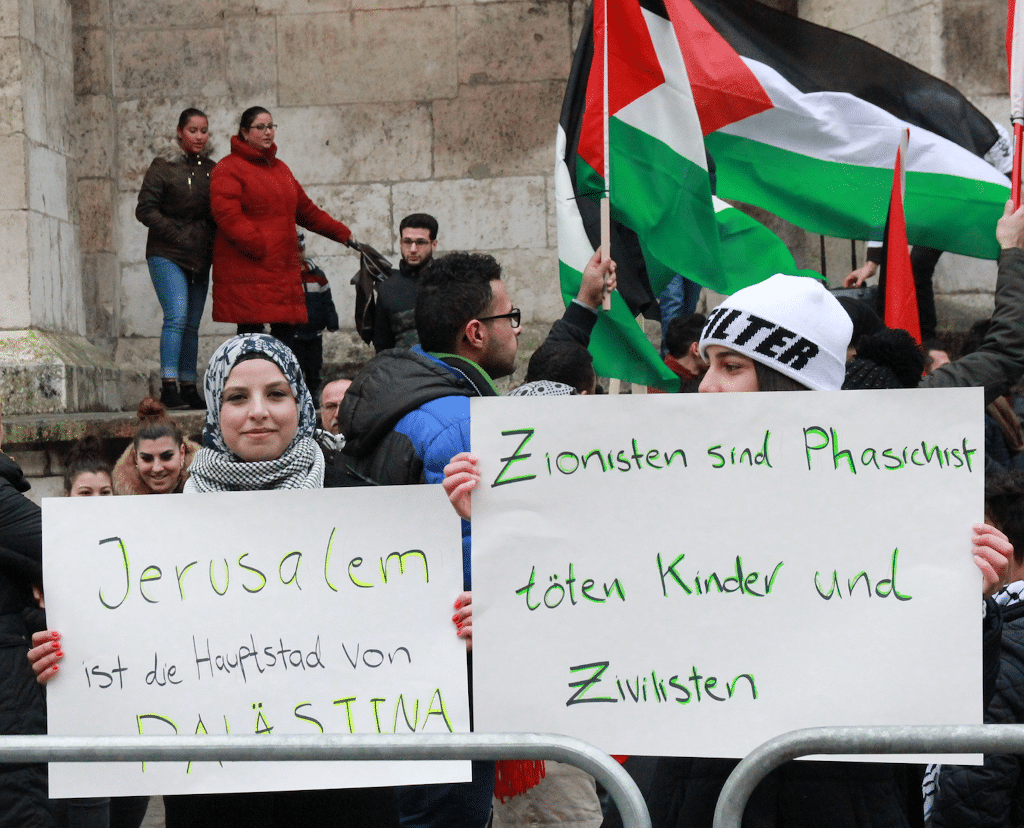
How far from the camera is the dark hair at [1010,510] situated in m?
2.94

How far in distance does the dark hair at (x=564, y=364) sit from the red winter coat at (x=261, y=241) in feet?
12.1

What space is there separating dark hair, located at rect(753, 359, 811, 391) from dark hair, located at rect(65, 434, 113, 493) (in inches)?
115

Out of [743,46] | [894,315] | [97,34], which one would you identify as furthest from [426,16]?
[894,315]

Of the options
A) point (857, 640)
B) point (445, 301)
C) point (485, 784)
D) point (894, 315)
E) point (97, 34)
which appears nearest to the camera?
point (857, 640)

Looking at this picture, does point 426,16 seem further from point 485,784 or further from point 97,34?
point 485,784

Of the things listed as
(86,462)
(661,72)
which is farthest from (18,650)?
(661,72)

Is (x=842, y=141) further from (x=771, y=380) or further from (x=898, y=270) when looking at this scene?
(x=771, y=380)

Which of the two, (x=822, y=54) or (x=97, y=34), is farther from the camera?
(x=97, y=34)

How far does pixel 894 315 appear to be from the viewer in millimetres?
4488

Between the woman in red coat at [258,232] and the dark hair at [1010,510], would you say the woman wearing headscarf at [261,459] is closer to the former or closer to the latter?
the dark hair at [1010,510]

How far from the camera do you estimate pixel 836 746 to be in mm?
1768

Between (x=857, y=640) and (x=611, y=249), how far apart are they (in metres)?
2.84

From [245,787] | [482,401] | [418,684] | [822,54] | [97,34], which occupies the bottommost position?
[245,787]

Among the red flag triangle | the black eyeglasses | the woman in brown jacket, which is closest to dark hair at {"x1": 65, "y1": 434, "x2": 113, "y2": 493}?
the black eyeglasses
